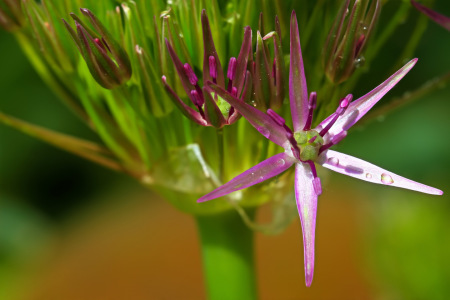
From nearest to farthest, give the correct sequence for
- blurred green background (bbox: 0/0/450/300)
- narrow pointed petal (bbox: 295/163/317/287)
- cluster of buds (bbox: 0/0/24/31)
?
narrow pointed petal (bbox: 295/163/317/287), cluster of buds (bbox: 0/0/24/31), blurred green background (bbox: 0/0/450/300)

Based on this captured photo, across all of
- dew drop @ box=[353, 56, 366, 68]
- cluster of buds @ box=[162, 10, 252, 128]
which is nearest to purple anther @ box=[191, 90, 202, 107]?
cluster of buds @ box=[162, 10, 252, 128]

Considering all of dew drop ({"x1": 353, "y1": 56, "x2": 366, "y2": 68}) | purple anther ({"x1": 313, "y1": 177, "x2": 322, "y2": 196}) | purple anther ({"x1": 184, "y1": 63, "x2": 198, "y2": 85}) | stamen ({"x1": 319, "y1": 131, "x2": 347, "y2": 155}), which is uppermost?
purple anther ({"x1": 184, "y1": 63, "x2": 198, "y2": 85})

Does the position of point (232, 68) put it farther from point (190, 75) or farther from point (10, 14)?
point (10, 14)

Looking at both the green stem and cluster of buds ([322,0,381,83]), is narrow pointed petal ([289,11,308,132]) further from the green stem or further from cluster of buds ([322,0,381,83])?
the green stem

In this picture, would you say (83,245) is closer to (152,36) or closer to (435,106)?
(435,106)

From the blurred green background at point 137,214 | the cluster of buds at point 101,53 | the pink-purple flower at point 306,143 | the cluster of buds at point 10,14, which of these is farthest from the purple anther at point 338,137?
the blurred green background at point 137,214

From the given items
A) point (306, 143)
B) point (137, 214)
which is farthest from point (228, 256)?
point (137, 214)

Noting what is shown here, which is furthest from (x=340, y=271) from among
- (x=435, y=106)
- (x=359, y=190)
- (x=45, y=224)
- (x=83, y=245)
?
(x=45, y=224)
